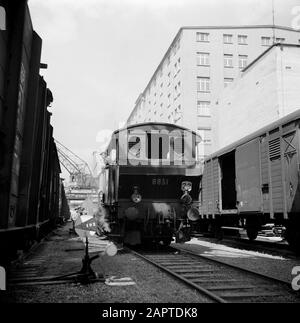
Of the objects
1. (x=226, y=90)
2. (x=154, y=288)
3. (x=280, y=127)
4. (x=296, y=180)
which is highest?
(x=226, y=90)

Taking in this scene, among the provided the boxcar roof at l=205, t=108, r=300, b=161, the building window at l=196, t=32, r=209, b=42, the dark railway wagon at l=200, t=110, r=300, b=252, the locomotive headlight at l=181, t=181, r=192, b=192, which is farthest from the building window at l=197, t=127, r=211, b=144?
the locomotive headlight at l=181, t=181, r=192, b=192

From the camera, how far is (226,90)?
102 feet

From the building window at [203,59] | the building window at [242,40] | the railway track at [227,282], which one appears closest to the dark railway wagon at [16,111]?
the railway track at [227,282]

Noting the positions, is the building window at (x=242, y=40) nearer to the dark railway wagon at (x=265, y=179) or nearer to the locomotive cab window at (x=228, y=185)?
the locomotive cab window at (x=228, y=185)

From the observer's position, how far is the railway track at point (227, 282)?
4.83 metres

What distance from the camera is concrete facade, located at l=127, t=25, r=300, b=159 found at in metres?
37.2

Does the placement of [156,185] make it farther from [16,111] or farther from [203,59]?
[203,59]

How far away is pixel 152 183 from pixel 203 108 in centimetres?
2903

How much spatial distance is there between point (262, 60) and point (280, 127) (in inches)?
693

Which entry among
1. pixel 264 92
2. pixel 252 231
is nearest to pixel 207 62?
pixel 264 92

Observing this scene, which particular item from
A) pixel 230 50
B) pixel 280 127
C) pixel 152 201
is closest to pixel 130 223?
pixel 152 201

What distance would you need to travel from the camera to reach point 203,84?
38156mm

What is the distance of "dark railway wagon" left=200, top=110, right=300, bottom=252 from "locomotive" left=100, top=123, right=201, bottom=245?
197 centimetres
